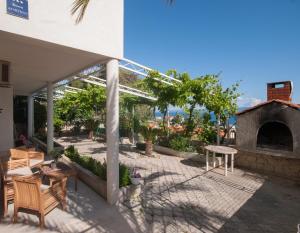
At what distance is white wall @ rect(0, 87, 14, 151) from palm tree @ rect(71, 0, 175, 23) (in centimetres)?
409

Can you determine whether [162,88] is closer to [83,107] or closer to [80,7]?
[80,7]

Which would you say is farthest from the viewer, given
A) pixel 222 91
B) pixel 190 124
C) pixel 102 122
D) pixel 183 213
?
pixel 102 122

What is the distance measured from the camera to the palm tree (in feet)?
14.3

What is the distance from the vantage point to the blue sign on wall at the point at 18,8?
12.4 ft

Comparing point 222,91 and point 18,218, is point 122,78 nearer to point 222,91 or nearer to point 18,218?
point 222,91

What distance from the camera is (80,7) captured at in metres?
4.73

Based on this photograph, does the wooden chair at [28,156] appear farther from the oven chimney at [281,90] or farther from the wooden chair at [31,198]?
the oven chimney at [281,90]

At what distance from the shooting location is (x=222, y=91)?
37.8 feet

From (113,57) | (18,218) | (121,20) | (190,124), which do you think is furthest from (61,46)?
(190,124)

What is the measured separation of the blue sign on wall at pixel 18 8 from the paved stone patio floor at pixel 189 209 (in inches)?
168

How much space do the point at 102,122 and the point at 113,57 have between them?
14.7 metres

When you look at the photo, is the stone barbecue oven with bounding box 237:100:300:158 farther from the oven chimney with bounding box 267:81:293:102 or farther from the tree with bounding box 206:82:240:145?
the tree with bounding box 206:82:240:145

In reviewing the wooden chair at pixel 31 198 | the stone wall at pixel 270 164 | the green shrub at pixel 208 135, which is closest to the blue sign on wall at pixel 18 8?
the wooden chair at pixel 31 198

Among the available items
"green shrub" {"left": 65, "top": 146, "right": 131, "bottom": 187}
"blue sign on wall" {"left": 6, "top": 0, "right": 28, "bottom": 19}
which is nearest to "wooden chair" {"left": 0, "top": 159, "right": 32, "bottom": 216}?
"green shrub" {"left": 65, "top": 146, "right": 131, "bottom": 187}
